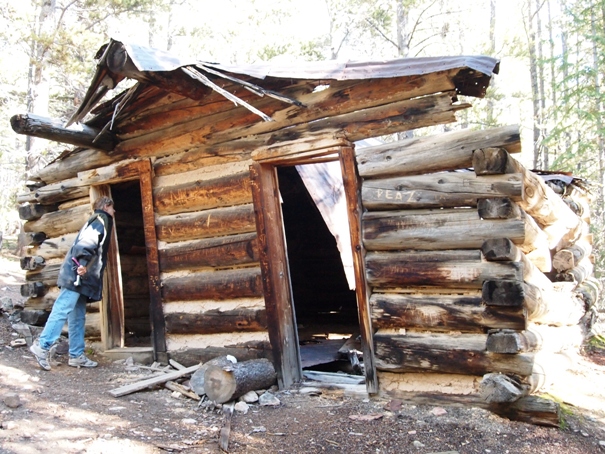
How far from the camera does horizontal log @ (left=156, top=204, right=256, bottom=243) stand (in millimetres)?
6266

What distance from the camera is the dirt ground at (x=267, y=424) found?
421 centimetres

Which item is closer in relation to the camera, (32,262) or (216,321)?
(216,321)

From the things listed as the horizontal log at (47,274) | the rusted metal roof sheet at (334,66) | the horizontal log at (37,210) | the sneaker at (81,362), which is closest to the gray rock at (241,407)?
the sneaker at (81,362)

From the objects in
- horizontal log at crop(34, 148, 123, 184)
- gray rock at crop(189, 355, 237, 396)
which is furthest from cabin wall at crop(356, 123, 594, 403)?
horizontal log at crop(34, 148, 123, 184)

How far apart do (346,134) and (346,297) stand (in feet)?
21.6

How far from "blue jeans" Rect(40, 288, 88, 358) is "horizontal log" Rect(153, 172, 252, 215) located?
58.2 inches

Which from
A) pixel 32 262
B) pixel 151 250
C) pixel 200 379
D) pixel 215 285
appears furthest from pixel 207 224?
pixel 32 262

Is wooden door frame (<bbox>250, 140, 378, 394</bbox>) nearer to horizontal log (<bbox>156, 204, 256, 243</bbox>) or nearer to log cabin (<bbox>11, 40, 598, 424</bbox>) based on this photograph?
log cabin (<bbox>11, 40, 598, 424</bbox>)

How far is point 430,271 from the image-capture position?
5.03 m

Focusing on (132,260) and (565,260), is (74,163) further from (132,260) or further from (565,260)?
(565,260)

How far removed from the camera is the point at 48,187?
841 centimetres

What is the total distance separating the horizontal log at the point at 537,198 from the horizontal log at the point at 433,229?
402mm

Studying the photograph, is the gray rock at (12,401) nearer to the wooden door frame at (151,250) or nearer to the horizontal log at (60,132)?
the wooden door frame at (151,250)

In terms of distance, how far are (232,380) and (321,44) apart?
749 inches
